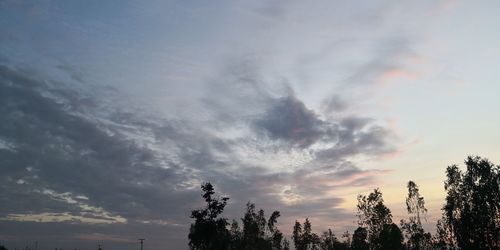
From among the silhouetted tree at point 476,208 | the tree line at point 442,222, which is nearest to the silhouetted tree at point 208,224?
the tree line at point 442,222

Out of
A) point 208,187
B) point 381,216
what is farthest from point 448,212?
point 208,187

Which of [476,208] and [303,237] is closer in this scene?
[476,208]

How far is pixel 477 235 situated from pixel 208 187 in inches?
1909

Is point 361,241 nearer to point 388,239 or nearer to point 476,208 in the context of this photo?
point 388,239

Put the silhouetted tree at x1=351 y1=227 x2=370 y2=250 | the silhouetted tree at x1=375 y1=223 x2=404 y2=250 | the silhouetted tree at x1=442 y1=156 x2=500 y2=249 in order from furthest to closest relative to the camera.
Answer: the silhouetted tree at x1=351 y1=227 x2=370 y2=250 < the silhouetted tree at x1=375 y1=223 x2=404 y2=250 < the silhouetted tree at x1=442 y1=156 x2=500 y2=249

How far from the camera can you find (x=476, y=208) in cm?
6581

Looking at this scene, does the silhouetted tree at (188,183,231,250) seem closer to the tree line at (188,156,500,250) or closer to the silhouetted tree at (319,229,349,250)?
the tree line at (188,156,500,250)

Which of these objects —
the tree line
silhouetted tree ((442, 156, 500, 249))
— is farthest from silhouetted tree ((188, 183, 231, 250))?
silhouetted tree ((442, 156, 500, 249))

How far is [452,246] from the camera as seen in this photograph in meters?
75.9

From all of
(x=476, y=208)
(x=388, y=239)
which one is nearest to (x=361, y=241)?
(x=388, y=239)

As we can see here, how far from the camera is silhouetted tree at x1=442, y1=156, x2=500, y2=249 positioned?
213 ft

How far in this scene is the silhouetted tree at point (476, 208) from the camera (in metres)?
64.9

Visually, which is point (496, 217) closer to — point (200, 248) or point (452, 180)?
point (452, 180)

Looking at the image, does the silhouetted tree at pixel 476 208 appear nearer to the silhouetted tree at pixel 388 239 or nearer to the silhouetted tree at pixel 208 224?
the silhouetted tree at pixel 388 239
